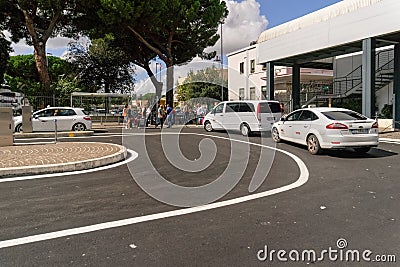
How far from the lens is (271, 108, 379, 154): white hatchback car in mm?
9633

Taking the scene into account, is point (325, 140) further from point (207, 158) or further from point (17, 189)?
point (17, 189)

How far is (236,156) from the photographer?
1021 cm

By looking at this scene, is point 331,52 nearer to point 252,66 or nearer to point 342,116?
point 342,116

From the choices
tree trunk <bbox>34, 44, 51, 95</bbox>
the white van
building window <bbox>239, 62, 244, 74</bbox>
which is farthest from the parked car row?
building window <bbox>239, 62, 244, 74</bbox>

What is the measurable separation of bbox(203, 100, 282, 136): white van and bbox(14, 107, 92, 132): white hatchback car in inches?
318

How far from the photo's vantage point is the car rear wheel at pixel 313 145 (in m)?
10.3

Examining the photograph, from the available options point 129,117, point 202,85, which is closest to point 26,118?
point 129,117

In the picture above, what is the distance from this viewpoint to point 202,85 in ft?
154

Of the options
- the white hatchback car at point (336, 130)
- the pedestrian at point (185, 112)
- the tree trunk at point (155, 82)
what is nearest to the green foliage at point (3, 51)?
the tree trunk at point (155, 82)

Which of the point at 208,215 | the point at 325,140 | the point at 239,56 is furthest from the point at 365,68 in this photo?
the point at 239,56

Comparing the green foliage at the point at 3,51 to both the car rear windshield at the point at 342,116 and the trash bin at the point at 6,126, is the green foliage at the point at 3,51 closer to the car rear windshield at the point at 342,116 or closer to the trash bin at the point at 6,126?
the trash bin at the point at 6,126

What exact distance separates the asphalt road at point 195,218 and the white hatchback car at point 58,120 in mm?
11880

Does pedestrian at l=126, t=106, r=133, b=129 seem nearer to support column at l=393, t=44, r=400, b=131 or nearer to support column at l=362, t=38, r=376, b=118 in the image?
support column at l=362, t=38, r=376, b=118

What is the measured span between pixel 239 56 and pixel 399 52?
79.4 ft
